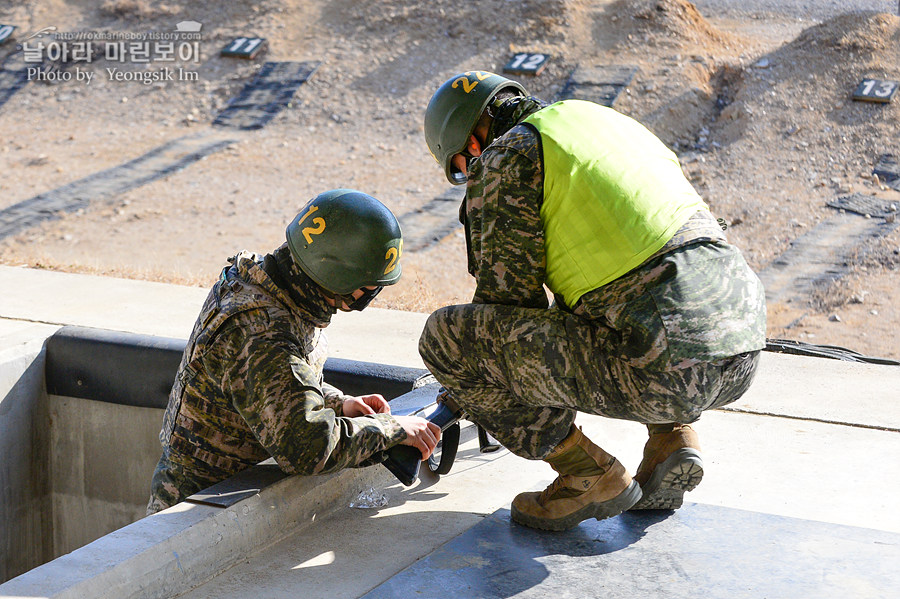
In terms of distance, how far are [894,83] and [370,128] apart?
769 centimetres

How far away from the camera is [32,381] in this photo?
531cm

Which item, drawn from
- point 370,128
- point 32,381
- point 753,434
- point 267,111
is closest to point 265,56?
point 267,111

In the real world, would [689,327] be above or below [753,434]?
above

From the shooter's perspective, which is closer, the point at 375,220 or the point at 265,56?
the point at 375,220

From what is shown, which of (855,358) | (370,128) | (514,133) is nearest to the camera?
(514,133)

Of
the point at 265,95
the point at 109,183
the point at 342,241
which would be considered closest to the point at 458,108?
the point at 342,241

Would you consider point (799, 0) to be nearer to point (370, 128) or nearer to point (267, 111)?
point (370, 128)

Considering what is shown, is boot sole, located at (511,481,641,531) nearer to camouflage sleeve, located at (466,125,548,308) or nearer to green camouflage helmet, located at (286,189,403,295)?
camouflage sleeve, located at (466,125,548,308)

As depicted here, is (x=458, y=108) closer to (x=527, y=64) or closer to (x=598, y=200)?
(x=598, y=200)

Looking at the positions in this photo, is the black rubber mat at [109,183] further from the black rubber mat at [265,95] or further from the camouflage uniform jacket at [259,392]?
the camouflage uniform jacket at [259,392]

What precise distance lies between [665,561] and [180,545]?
146cm

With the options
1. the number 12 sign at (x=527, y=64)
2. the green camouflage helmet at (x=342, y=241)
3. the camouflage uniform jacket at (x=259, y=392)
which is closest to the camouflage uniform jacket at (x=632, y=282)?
the green camouflage helmet at (x=342, y=241)

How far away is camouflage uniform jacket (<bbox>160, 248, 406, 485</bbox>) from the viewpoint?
10.1 ft

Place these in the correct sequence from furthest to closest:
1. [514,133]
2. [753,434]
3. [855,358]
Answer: [855,358], [753,434], [514,133]
